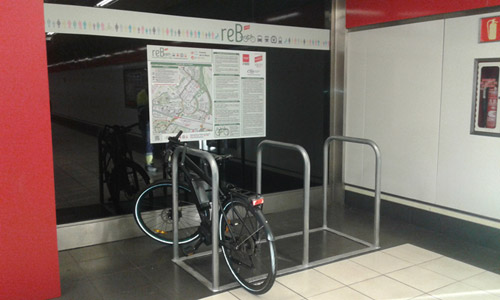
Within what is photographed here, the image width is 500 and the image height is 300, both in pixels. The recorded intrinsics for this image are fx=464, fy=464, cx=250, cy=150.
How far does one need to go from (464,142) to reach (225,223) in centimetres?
220

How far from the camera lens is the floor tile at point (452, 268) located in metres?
3.32

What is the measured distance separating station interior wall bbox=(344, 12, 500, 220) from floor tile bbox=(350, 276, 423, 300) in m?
1.24

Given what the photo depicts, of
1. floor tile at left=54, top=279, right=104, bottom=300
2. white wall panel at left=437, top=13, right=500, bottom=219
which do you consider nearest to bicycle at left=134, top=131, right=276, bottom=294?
floor tile at left=54, top=279, right=104, bottom=300

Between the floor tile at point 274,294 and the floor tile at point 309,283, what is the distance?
0.05 meters

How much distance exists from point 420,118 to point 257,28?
1.77 m

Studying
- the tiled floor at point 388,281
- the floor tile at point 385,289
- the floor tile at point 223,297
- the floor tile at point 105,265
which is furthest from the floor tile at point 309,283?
the floor tile at point 105,265

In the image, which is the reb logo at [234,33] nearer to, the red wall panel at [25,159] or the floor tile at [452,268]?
the red wall panel at [25,159]

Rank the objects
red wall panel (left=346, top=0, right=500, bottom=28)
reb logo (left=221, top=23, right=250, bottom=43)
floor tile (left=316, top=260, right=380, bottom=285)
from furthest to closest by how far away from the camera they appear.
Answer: reb logo (left=221, top=23, right=250, bottom=43) < red wall panel (left=346, top=0, right=500, bottom=28) < floor tile (left=316, top=260, right=380, bottom=285)

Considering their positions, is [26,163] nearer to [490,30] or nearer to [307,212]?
[307,212]

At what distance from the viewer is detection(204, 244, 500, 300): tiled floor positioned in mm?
2990

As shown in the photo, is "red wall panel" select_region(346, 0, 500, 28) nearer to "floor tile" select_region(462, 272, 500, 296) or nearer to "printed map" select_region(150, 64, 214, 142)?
"printed map" select_region(150, 64, 214, 142)

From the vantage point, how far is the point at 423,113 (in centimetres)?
429

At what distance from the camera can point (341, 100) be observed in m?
5.16

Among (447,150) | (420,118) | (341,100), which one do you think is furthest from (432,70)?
(341,100)
